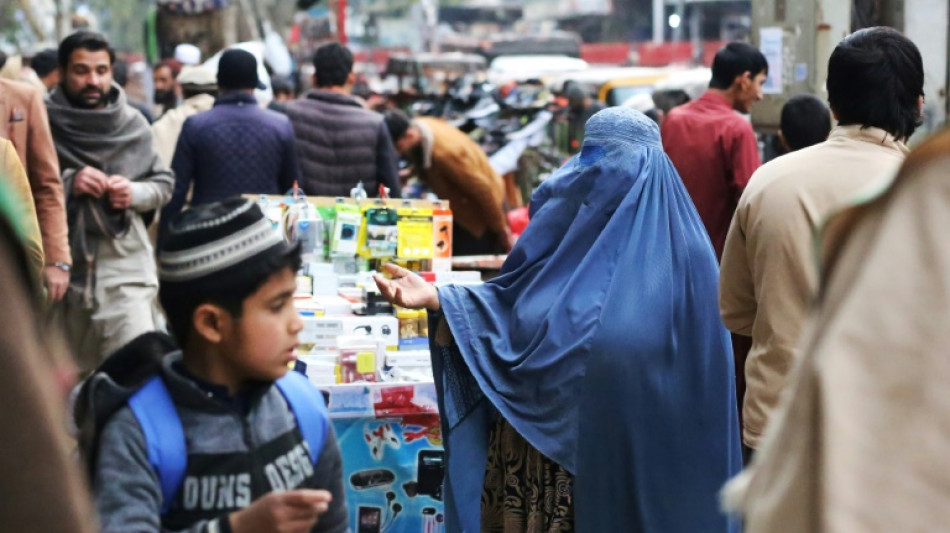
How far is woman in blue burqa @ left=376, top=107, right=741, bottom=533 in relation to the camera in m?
4.13

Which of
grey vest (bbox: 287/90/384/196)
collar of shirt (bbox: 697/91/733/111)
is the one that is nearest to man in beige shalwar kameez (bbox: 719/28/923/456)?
collar of shirt (bbox: 697/91/733/111)

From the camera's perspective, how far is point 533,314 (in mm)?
4297

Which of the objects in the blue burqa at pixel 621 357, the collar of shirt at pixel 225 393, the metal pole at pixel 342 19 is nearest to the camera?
the collar of shirt at pixel 225 393

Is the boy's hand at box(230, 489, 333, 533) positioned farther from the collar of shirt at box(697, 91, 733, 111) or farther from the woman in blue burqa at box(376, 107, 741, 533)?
the collar of shirt at box(697, 91, 733, 111)

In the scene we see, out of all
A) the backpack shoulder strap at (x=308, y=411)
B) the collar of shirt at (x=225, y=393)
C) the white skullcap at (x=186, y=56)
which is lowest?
the white skullcap at (x=186, y=56)

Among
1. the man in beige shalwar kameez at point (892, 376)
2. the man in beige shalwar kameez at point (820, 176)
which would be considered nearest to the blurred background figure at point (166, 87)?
the man in beige shalwar kameez at point (820, 176)

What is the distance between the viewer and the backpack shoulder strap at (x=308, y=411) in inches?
100

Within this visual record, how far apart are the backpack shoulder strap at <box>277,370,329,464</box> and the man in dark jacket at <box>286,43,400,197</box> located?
16.0 ft

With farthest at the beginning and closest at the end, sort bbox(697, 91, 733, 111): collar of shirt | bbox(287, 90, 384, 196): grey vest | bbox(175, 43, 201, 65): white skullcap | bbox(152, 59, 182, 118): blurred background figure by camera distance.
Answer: bbox(175, 43, 201, 65): white skullcap, bbox(152, 59, 182, 118): blurred background figure, bbox(287, 90, 384, 196): grey vest, bbox(697, 91, 733, 111): collar of shirt

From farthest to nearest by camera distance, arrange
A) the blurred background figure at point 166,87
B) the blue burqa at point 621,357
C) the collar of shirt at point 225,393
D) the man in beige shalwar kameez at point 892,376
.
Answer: the blurred background figure at point 166,87, the blue burqa at point 621,357, the collar of shirt at point 225,393, the man in beige shalwar kameez at point 892,376

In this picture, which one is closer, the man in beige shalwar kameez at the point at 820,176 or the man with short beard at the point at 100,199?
the man in beige shalwar kameez at the point at 820,176

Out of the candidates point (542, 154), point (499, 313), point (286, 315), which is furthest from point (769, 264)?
point (542, 154)

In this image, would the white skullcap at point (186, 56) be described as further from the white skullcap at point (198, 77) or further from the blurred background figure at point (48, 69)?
the white skullcap at point (198, 77)

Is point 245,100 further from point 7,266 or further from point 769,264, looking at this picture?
point 7,266
